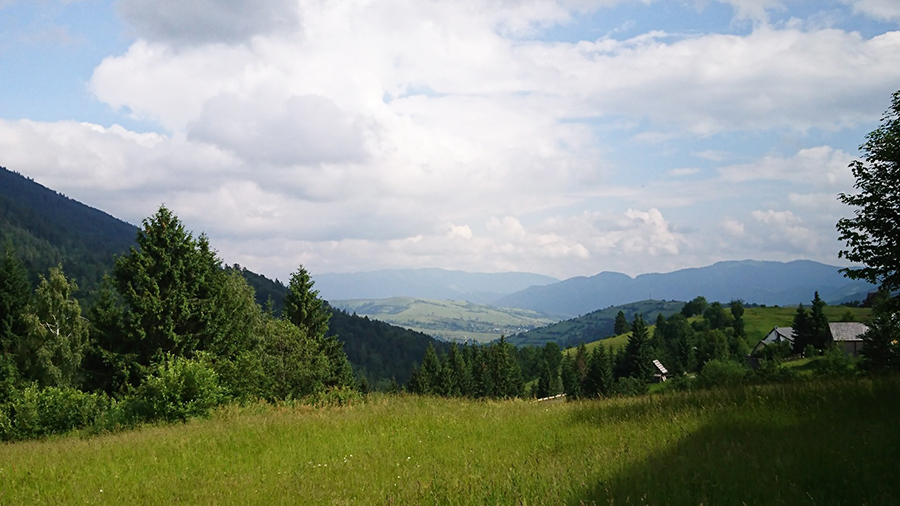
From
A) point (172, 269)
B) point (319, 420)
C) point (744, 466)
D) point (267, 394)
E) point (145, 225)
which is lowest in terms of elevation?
point (267, 394)

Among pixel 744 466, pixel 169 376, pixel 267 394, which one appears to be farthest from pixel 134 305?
pixel 744 466

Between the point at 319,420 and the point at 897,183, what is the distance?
54.9 feet

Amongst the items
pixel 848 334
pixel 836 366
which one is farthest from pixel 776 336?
pixel 836 366

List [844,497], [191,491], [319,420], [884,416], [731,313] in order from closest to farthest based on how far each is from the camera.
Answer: [844,497], [191,491], [884,416], [319,420], [731,313]

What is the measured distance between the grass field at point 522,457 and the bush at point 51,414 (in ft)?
18.3

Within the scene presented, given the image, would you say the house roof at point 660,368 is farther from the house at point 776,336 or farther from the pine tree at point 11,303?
the pine tree at point 11,303

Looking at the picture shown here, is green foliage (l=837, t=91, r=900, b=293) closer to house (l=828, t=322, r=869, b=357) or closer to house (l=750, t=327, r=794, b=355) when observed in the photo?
house (l=828, t=322, r=869, b=357)

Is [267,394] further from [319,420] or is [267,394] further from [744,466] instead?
[744,466]

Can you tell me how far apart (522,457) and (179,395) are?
1102cm

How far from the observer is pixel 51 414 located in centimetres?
1838

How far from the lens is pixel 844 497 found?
5.56 m

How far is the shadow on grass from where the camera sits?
18.8 feet

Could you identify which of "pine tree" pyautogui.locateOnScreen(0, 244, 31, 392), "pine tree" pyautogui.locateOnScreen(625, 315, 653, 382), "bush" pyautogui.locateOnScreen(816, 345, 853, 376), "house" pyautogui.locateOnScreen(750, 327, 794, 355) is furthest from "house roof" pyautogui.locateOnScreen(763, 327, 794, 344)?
"pine tree" pyautogui.locateOnScreen(0, 244, 31, 392)

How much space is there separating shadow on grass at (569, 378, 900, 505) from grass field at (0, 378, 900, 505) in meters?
0.02
